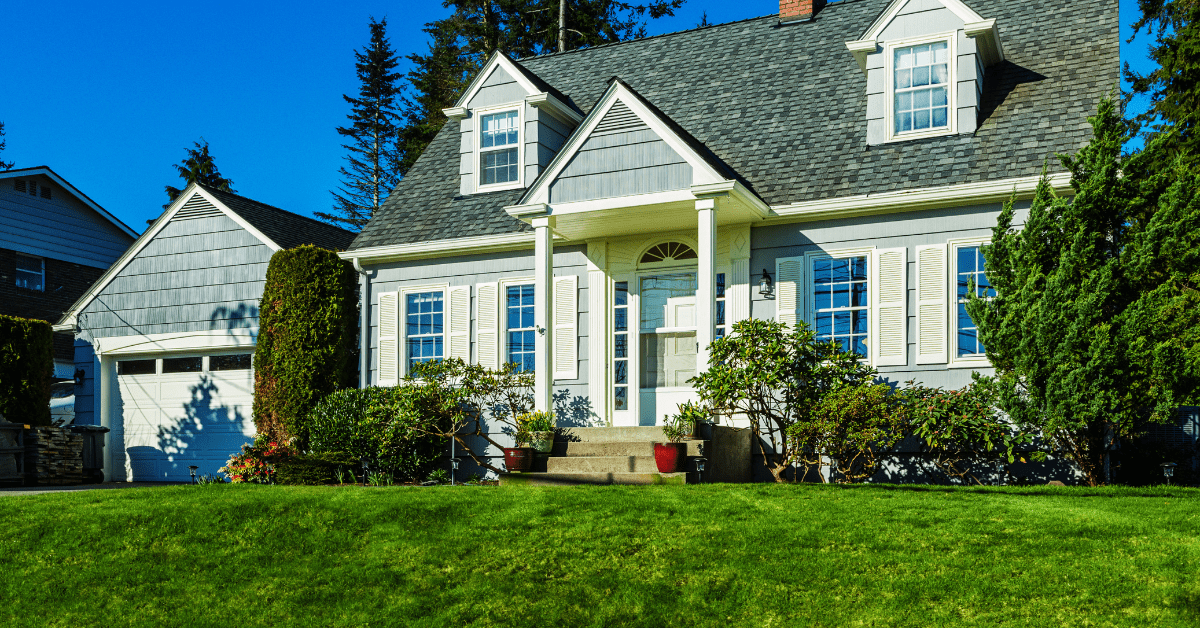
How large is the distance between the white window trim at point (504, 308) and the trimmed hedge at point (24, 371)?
7.44 m

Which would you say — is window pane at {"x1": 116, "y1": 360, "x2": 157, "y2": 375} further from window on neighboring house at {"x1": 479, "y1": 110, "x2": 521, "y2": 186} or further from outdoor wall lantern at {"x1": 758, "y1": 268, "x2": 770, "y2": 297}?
outdoor wall lantern at {"x1": 758, "y1": 268, "x2": 770, "y2": 297}

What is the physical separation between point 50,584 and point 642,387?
7511 millimetres

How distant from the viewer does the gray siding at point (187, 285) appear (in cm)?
1576

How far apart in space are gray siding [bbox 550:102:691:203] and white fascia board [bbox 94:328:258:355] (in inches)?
251

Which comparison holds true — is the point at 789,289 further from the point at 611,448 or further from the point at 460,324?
the point at 460,324

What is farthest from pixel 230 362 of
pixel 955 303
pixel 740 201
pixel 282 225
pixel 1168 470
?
pixel 1168 470

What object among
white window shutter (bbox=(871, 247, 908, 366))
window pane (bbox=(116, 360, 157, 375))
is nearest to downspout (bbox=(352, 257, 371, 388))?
window pane (bbox=(116, 360, 157, 375))

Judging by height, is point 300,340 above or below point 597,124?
below

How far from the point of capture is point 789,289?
11883 mm

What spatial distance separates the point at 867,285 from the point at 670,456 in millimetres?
3341

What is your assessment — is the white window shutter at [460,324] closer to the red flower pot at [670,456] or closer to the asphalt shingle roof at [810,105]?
the asphalt shingle roof at [810,105]

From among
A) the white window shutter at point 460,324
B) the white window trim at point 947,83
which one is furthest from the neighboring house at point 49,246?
the white window trim at point 947,83

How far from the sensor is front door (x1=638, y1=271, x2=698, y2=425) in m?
12.6

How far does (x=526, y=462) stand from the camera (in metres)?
11.3
